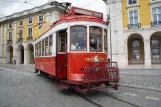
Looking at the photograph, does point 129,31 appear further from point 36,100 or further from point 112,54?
point 36,100

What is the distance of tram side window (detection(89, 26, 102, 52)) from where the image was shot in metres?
6.91

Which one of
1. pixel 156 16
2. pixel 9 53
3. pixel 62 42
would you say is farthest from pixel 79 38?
pixel 9 53

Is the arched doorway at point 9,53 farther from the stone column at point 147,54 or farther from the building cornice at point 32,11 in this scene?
the stone column at point 147,54

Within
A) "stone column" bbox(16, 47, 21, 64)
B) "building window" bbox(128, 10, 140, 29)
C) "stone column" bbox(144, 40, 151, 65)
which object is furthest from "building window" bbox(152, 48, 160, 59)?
"stone column" bbox(16, 47, 21, 64)

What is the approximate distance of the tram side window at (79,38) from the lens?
6742 millimetres

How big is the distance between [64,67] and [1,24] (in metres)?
45.9

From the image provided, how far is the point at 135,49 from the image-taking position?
2964 cm

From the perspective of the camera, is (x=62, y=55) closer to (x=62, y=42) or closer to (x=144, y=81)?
(x=62, y=42)

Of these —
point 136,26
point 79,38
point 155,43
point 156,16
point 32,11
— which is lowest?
point 79,38

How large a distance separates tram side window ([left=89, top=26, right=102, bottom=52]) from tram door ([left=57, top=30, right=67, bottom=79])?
126cm

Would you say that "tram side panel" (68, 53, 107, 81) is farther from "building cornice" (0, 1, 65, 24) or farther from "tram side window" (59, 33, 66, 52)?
"building cornice" (0, 1, 65, 24)

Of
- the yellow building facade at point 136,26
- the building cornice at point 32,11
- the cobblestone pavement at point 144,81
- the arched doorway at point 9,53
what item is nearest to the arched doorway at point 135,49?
the yellow building facade at point 136,26

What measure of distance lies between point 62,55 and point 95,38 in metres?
1.70

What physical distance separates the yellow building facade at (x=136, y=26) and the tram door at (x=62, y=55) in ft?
64.9
